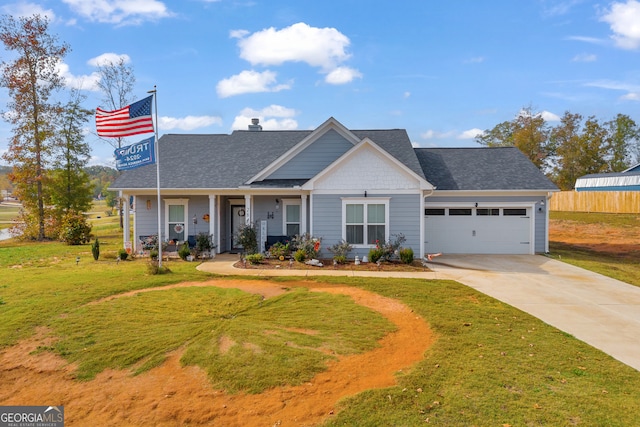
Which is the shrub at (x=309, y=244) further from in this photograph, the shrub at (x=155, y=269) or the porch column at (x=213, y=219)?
the shrub at (x=155, y=269)

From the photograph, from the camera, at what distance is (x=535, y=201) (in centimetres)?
1675

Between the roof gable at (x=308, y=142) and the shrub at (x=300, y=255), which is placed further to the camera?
the roof gable at (x=308, y=142)

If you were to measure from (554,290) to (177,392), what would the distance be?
973cm

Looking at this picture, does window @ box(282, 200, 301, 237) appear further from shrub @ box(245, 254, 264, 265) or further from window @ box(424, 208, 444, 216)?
window @ box(424, 208, 444, 216)

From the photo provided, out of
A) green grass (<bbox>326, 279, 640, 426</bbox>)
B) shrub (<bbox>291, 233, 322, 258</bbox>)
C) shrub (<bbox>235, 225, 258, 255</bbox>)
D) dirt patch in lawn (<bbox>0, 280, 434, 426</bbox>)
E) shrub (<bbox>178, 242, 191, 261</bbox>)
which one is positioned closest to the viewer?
green grass (<bbox>326, 279, 640, 426</bbox>)

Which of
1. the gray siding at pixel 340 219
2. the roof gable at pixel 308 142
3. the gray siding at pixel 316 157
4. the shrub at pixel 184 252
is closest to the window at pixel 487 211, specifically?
the gray siding at pixel 340 219

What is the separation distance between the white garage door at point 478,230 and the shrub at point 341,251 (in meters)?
4.61

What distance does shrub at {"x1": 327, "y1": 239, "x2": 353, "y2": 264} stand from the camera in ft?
45.9

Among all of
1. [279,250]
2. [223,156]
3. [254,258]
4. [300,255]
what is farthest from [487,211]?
[223,156]

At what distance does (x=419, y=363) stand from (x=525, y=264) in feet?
34.8

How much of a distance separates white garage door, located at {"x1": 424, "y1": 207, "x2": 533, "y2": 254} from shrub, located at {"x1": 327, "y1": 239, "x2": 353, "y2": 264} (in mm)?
4607

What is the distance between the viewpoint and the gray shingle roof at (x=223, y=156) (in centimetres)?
1625

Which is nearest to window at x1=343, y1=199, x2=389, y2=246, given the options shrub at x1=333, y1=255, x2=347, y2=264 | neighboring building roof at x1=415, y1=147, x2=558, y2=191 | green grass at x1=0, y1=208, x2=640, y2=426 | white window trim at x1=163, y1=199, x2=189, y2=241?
shrub at x1=333, y1=255, x2=347, y2=264

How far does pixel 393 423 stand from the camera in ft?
13.4
